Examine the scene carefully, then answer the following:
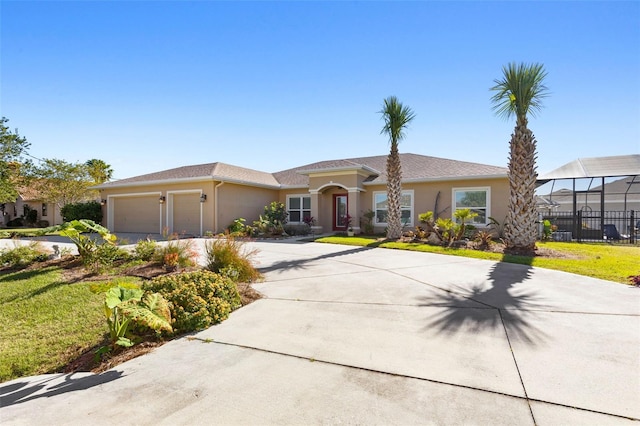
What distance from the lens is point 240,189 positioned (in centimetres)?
1883

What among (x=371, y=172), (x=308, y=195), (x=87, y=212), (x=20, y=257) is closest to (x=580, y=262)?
(x=371, y=172)

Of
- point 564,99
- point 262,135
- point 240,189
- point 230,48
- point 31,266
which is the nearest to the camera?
point 31,266

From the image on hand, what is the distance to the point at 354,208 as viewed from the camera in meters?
17.3

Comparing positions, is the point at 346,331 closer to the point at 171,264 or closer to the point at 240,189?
the point at 171,264

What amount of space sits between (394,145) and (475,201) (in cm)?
524

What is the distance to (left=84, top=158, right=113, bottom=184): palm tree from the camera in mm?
33594

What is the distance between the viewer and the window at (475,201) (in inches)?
611

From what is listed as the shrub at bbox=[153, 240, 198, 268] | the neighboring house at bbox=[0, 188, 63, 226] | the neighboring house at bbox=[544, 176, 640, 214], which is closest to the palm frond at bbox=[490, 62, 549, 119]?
the neighboring house at bbox=[544, 176, 640, 214]

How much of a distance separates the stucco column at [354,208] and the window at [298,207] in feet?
11.5

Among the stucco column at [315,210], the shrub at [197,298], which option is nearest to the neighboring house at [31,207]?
the stucco column at [315,210]

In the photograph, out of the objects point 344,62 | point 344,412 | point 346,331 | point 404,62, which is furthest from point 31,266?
point 404,62

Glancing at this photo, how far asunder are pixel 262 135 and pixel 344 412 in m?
16.8

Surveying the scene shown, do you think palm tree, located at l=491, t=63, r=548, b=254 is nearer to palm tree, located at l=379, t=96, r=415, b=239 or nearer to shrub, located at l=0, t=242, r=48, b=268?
palm tree, located at l=379, t=96, r=415, b=239

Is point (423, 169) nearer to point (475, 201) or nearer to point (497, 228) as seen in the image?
point (475, 201)
